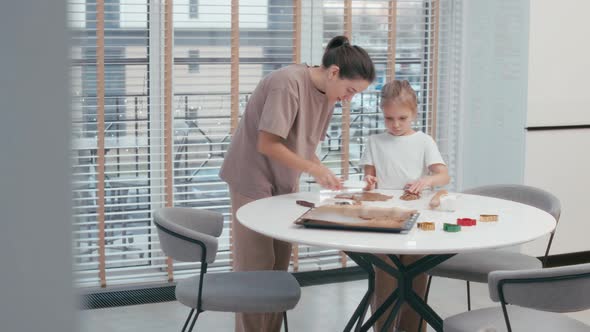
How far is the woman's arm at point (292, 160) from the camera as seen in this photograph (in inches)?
116

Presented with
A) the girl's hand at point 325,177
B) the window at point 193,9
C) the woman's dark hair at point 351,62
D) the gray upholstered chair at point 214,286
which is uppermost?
the window at point 193,9

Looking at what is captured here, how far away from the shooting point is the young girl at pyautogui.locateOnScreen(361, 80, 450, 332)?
333 centimetres

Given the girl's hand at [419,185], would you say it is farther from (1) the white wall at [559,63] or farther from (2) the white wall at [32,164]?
(2) the white wall at [32,164]

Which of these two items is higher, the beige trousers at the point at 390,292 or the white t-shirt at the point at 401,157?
the white t-shirt at the point at 401,157

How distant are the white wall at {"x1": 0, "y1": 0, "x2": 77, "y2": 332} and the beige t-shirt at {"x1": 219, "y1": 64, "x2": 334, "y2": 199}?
2.71m

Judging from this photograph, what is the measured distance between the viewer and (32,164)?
0.23m

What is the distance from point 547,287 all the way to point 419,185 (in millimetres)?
1032

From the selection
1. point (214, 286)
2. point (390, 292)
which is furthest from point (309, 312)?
point (214, 286)

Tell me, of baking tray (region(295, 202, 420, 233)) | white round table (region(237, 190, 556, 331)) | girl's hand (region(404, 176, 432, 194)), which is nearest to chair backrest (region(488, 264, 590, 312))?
white round table (region(237, 190, 556, 331))

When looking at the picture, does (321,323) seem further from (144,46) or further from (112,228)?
(144,46)

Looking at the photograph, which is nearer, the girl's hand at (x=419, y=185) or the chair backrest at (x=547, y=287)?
the chair backrest at (x=547, y=287)

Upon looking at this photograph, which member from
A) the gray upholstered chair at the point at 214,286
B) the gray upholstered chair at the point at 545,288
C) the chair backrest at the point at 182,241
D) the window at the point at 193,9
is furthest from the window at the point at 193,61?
the gray upholstered chair at the point at 545,288

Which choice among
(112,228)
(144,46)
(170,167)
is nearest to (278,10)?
(144,46)

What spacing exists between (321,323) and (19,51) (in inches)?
155
